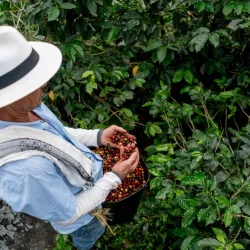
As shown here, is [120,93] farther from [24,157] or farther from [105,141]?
[24,157]

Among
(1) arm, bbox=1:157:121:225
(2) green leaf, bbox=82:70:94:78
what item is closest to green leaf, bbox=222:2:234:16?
(2) green leaf, bbox=82:70:94:78

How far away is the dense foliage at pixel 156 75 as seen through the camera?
233cm

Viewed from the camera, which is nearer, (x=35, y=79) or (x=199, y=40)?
(x=35, y=79)

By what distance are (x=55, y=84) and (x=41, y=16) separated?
1.58 feet

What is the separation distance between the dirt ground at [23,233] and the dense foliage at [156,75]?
1.33 feet

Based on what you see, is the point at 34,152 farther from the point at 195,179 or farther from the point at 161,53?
the point at 161,53

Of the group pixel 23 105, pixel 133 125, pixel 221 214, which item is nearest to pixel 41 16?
pixel 133 125

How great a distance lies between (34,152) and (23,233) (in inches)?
56.5

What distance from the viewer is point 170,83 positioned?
2766 mm

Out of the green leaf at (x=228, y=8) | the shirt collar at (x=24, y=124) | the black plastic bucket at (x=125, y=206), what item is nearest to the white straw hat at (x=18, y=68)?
the shirt collar at (x=24, y=124)

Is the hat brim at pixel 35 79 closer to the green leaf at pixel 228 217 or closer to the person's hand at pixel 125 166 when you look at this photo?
the person's hand at pixel 125 166

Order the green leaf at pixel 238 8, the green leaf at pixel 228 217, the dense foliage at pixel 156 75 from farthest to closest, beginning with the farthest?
1. the dense foliage at pixel 156 75
2. the green leaf at pixel 238 8
3. the green leaf at pixel 228 217

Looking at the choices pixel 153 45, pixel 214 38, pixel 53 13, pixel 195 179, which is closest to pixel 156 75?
pixel 153 45

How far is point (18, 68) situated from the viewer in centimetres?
149
